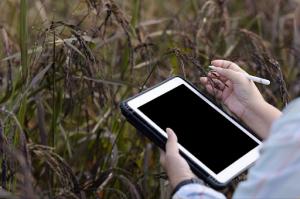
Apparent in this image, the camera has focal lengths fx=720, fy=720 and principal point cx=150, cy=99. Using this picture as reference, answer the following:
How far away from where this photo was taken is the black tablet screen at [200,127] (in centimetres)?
143

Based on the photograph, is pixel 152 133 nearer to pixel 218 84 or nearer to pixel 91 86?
pixel 218 84

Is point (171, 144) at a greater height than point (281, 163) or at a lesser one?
lesser

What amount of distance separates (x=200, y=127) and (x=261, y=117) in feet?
0.46

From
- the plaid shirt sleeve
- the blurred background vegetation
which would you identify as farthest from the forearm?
the plaid shirt sleeve

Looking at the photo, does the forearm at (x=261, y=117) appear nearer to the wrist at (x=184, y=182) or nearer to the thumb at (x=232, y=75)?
the thumb at (x=232, y=75)

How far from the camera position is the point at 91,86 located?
1740 mm

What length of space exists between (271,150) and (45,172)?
3.07 ft

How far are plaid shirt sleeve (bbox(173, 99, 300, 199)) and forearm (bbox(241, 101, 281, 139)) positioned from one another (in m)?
0.37

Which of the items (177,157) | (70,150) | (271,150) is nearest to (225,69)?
(177,157)

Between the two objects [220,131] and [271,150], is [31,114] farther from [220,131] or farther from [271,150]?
[271,150]

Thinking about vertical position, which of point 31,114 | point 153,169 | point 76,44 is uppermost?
point 76,44

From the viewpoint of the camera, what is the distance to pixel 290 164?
3.59 ft

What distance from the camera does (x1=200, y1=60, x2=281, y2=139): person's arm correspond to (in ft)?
5.00

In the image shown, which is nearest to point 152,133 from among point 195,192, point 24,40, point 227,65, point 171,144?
point 171,144
